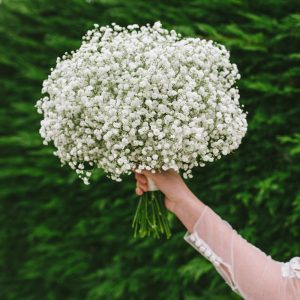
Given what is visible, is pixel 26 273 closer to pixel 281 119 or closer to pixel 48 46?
pixel 48 46

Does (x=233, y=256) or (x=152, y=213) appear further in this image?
(x=152, y=213)

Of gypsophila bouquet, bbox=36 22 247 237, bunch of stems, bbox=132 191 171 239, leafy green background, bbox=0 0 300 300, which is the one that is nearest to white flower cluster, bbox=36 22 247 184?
gypsophila bouquet, bbox=36 22 247 237

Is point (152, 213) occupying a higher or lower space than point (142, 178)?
lower

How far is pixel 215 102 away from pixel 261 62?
134 cm

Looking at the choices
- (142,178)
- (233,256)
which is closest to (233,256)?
(233,256)

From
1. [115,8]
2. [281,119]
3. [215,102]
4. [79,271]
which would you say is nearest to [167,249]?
[79,271]

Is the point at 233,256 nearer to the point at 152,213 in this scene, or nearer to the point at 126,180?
the point at 152,213

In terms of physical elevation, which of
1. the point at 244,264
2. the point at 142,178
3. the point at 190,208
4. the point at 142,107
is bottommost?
the point at 244,264

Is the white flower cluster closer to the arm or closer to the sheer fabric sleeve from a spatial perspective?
the arm

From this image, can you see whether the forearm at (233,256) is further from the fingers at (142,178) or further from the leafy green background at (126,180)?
the leafy green background at (126,180)

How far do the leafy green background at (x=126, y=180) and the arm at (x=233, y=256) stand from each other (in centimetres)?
110

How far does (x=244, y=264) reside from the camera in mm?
1668

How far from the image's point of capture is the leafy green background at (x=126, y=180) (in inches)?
115

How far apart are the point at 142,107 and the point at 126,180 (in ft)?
5.79
